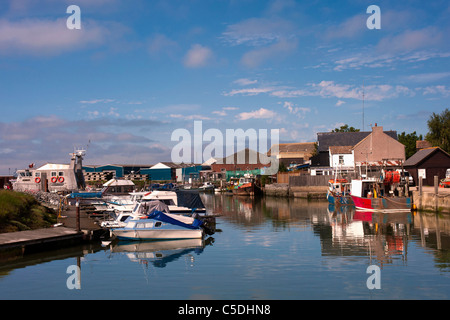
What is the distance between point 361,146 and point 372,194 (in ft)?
83.3

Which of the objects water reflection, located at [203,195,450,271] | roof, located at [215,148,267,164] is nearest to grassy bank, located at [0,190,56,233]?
water reflection, located at [203,195,450,271]

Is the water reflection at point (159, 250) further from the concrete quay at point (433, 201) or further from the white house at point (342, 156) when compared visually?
the white house at point (342, 156)

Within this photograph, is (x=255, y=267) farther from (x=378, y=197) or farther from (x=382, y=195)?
(x=382, y=195)

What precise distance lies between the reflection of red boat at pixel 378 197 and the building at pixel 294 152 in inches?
2466

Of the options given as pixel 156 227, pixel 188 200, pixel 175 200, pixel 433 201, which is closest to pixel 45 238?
pixel 156 227

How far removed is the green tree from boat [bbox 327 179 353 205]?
30.8 m

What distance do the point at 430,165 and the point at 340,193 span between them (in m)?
Result: 12.5

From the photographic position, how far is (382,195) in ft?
148

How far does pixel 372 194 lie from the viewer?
44469 mm


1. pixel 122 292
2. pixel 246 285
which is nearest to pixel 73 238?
pixel 122 292

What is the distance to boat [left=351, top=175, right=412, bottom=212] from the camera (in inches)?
1649

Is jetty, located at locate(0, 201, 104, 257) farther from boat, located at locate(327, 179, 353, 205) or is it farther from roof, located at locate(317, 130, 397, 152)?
roof, located at locate(317, 130, 397, 152)

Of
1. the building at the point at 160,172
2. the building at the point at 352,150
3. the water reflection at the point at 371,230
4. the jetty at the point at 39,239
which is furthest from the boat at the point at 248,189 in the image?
the jetty at the point at 39,239
